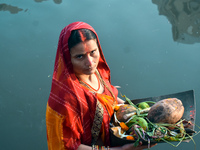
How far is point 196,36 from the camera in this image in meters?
3.36

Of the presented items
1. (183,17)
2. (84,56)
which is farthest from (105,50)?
(84,56)

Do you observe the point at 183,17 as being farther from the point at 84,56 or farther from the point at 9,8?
the point at 9,8

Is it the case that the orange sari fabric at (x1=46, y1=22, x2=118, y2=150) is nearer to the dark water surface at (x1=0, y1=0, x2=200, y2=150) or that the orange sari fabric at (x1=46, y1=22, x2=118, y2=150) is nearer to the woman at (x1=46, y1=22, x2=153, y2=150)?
the woman at (x1=46, y1=22, x2=153, y2=150)

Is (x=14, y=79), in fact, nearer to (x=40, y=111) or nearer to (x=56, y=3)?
(x=40, y=111)

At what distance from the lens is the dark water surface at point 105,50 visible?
272 centimetres

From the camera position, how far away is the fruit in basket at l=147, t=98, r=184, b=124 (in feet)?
4.74

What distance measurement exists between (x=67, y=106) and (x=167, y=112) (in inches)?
25.1

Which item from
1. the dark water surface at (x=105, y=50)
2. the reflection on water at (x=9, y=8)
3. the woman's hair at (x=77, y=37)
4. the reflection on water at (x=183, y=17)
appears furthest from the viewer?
the reflection on water at (x=9, y=8)

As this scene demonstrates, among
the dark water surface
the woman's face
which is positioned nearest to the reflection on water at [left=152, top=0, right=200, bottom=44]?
the dark water surface

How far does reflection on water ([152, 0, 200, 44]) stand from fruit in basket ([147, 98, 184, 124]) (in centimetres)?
208

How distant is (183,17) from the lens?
11.7 feet

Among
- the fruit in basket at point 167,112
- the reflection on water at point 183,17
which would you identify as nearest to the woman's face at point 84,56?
the fruit in basket at point 167,112

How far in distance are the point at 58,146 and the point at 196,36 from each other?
9.08ft

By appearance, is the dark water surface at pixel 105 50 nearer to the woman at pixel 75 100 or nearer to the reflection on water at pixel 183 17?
the reflection on water at pixel 183 17
